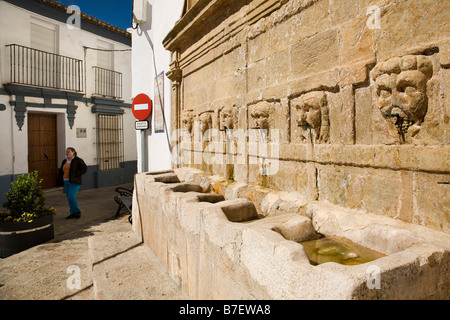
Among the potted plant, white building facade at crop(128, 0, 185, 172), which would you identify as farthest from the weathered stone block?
the potted plant

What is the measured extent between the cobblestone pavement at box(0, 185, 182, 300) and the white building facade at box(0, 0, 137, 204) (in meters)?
5.57

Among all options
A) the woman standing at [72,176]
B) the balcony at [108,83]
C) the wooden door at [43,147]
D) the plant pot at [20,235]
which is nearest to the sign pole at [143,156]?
the woman standing at [72,176]

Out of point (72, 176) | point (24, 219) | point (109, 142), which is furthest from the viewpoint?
point (109, 142)

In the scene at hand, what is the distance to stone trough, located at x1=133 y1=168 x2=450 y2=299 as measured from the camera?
1.22 meters

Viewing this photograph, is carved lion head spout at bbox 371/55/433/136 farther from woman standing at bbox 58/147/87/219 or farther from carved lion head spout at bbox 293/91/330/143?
woman standing at bbox 58/147/87/219

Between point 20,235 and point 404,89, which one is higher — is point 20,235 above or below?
below

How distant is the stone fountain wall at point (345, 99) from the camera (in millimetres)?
1686

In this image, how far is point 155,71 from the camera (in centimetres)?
709

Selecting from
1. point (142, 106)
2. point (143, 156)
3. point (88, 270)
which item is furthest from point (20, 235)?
point (142, 106)

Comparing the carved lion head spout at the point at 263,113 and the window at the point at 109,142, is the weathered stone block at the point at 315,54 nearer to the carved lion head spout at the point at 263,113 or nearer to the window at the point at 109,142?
the carved lion head spout at the point at 263,113

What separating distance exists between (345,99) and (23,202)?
15.2 ft

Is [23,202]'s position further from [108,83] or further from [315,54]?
[108,83]

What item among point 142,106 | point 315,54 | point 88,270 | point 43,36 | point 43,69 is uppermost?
point 43,36

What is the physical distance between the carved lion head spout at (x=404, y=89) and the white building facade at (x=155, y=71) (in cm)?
453
